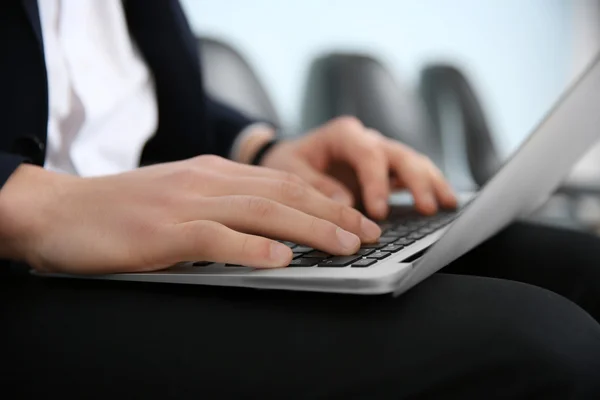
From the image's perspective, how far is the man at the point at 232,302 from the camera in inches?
11.4

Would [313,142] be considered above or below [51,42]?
below

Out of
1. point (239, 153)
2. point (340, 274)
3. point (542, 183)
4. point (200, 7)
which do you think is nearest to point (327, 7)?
point (200, 7)

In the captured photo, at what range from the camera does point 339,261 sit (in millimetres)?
351

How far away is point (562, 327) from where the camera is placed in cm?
30

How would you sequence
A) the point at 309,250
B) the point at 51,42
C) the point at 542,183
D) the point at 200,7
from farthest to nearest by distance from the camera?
the point at 200,7 < the point at 51,42 < the point at 542,183 < the point at 309,250

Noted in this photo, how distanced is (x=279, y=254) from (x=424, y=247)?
10cm

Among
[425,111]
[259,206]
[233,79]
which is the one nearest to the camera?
[259,206]

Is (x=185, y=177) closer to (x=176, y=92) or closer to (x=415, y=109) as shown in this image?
(x=176, y=92)

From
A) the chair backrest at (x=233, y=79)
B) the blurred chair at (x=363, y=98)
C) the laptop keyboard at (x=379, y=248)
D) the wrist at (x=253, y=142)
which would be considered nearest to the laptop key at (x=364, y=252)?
the laptop keyboard at (x=379, y=248)

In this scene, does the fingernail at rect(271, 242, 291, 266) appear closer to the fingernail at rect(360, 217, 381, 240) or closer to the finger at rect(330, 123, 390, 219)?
the fingernail at rect(360, 217, 381, 240)

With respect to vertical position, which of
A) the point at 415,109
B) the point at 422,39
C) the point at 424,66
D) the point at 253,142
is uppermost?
the point at 422,39

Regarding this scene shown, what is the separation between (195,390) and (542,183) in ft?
1.23

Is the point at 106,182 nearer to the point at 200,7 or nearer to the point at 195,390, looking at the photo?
the point at 195,390

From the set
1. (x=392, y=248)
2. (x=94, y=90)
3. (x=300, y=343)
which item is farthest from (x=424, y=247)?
(x=94, y=90)
